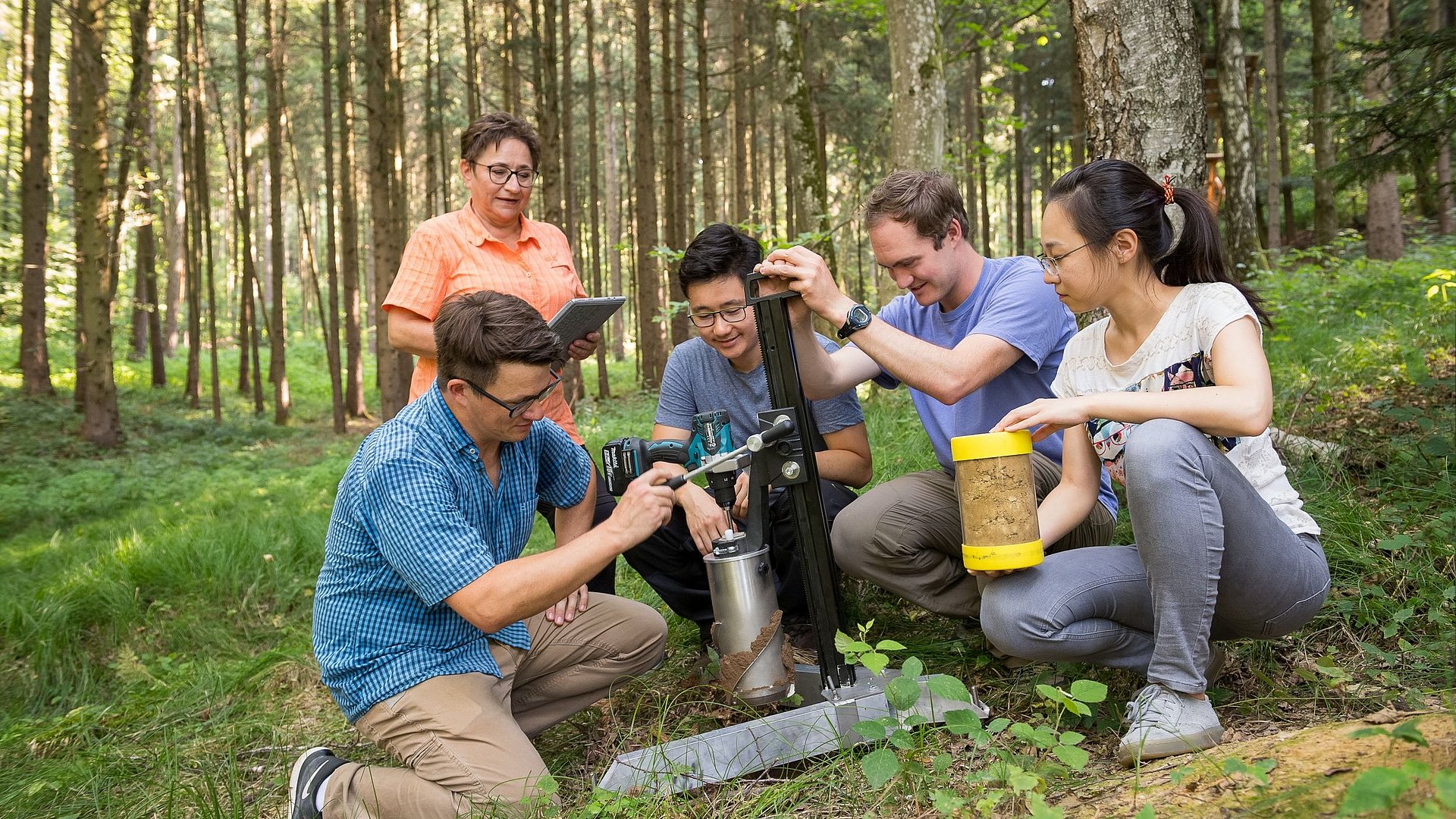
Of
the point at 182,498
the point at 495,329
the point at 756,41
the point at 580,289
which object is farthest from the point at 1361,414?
the point at 756,41

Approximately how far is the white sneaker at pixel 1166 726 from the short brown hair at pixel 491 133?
292 centimetres

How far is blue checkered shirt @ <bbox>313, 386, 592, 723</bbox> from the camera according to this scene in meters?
2.52

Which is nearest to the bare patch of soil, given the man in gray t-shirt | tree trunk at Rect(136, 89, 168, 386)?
the man in gray t-shirt

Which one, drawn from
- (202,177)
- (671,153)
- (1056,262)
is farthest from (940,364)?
(202,177)

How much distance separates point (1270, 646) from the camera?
2.96 metres

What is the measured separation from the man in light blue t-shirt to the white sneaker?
0.66m

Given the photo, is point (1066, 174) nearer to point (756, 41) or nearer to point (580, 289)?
point (580, 289)

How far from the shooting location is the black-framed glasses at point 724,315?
3459 millimetres

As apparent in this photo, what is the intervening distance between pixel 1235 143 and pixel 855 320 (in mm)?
9812

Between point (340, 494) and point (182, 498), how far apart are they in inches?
291

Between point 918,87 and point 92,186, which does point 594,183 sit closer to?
point 92,186

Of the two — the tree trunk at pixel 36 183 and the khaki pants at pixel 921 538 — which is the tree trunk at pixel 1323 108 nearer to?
the khaki pants at pixel 921 538

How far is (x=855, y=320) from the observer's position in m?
2.81

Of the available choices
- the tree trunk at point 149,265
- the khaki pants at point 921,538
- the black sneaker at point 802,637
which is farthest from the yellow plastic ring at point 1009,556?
the tree trunk at point 149,265
